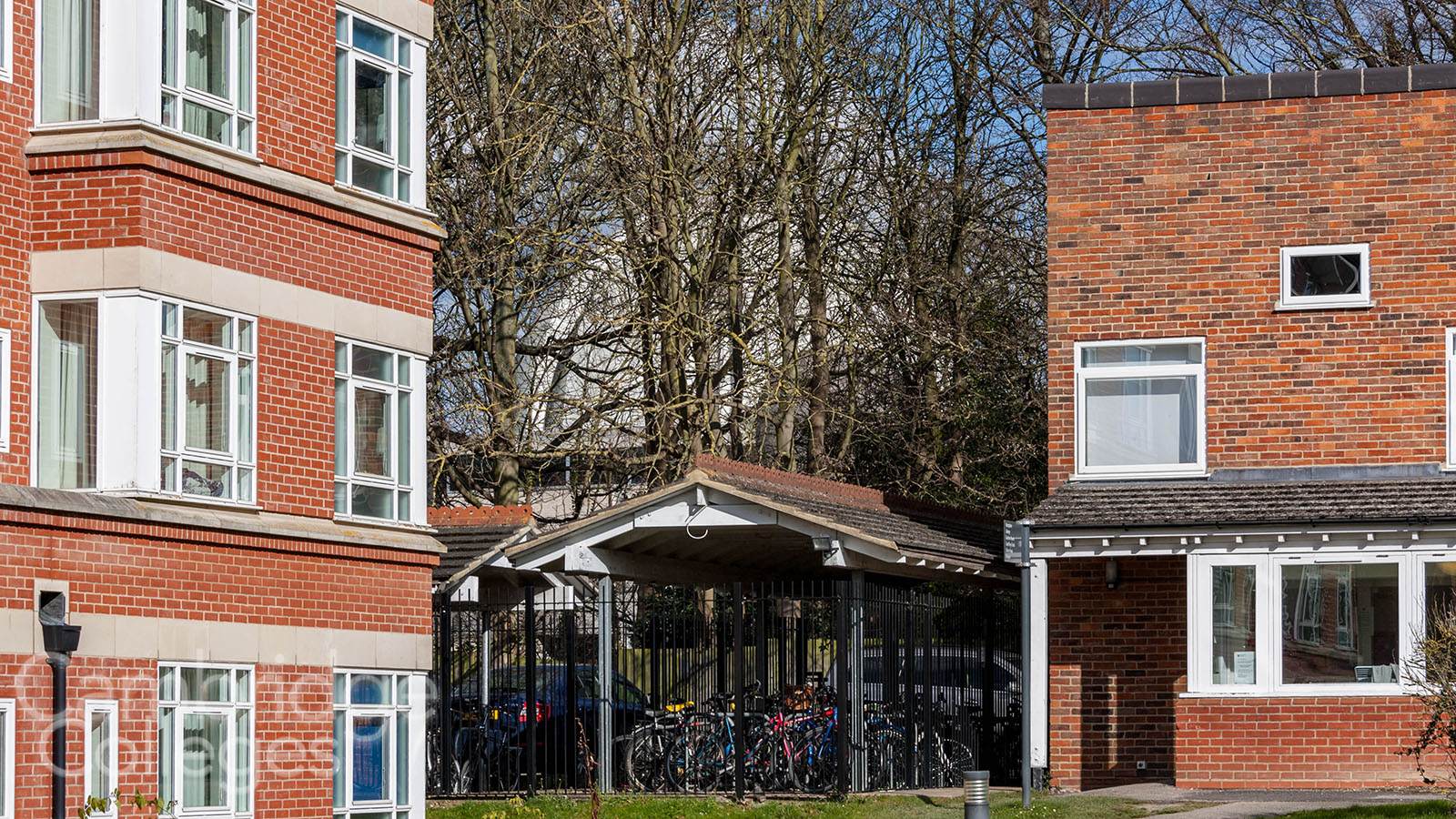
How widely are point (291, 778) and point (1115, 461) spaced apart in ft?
32.2

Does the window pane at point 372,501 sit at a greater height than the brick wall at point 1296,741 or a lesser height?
greater

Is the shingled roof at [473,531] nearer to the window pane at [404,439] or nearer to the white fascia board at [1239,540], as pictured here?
the window pane at [404,439]

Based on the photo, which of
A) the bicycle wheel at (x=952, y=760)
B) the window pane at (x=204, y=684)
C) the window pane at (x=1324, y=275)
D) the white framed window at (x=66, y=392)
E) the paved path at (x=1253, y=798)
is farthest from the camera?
the bicycle wheel at (x=952, y=760)

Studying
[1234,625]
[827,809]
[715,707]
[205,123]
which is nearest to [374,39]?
[205,123]

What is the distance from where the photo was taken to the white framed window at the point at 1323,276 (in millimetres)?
21875

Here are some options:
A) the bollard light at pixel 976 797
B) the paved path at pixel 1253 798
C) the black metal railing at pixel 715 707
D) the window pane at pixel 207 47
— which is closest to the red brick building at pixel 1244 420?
the paved path at pixel 1253 798

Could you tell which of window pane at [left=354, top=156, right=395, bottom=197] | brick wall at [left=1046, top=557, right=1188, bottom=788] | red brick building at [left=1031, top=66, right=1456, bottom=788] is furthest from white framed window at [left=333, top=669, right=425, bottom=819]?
brick wall at [left=1046, top=557, right=1188, bottom=788]

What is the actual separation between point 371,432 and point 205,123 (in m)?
3.44

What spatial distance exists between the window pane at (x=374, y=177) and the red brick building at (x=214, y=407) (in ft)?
0.07

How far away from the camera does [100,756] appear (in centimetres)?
1575

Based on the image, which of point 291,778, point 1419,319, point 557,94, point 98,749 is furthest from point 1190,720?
point 557,94

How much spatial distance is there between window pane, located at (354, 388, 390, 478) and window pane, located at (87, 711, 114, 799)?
3818 millimetres

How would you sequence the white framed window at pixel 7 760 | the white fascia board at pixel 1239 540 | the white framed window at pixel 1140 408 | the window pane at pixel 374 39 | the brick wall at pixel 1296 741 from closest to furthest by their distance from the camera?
the white framed window at pixel 7 760 → the window pane at pixel 374 39 → the white fascia board at pixel 1239 540 → the brick wall at pixel 1296 741 → the white framed window at pixel 1140 408

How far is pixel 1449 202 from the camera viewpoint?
21750 millimetres
